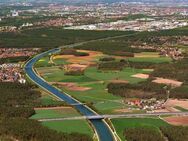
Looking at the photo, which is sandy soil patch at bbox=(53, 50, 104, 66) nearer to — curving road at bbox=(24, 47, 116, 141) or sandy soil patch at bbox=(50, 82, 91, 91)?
curving road at bbox=(24, 47, 116, 141)

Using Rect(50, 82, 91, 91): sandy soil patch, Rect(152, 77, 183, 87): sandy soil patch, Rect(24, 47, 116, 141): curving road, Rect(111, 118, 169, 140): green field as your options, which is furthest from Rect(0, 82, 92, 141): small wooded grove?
Rect(152, 77, 183, 87): sandy soil patch

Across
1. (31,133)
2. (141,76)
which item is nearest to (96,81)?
(141,76)

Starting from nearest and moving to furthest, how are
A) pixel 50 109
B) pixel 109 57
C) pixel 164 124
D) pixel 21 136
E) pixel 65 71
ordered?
pixel 21 136, pixel 164 124, pixel 50 109, pixel 65 71, pixel 109 57

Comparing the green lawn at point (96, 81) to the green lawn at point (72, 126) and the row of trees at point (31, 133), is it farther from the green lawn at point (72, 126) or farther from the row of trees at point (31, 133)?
the row of trees at point (31, 133)

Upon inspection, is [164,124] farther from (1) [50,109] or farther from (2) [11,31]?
(2) [11,31]

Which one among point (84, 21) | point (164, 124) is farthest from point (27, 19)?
point (164, 124)

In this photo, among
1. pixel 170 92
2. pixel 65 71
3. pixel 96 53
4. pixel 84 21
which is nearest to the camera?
pixel 170 92

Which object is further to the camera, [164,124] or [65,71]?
[65,71]
